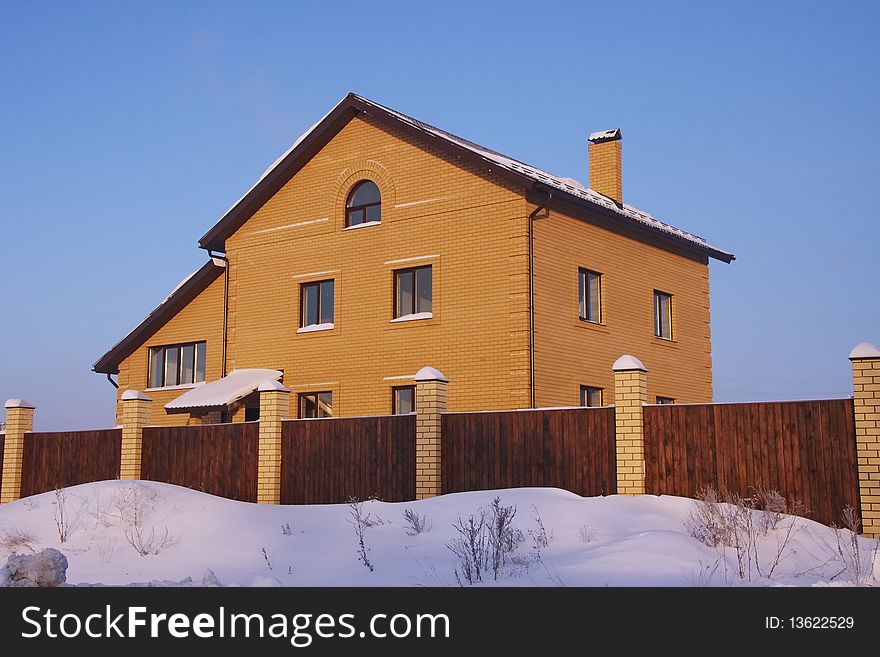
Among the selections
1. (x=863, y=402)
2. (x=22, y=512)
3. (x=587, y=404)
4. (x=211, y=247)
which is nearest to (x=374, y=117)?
(x=211, y=247)

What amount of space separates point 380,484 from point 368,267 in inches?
266

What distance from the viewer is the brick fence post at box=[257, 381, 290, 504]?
17953 millimetres

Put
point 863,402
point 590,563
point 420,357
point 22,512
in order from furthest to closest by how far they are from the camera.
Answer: point 420,357 → point 22,512 → point 863,402 → point 590,563

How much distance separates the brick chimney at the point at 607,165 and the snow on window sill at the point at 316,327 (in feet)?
24.8

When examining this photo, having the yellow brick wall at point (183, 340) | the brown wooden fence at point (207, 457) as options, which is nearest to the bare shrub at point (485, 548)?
the brown wooden fence at point (207, 457)

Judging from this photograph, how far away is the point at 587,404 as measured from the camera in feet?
69.7

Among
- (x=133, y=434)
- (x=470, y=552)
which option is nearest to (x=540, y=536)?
(x=470, y=552)

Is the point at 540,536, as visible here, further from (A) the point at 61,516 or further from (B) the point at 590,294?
(B) the point at 590,294

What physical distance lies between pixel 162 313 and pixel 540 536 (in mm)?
17508

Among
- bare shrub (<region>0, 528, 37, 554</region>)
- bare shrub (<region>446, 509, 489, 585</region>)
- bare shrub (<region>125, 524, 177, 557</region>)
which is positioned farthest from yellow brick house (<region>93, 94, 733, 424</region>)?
bare shrub (<region>0, 528, 37, 554</region>)

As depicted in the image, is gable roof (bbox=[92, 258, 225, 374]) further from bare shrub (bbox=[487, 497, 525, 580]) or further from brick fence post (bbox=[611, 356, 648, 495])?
bare shrub (bbox=[487, 497, 525, 580])

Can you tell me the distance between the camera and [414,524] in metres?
12.7

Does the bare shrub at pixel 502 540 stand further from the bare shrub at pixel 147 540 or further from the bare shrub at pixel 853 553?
the bare shrub at pixel 147 540
